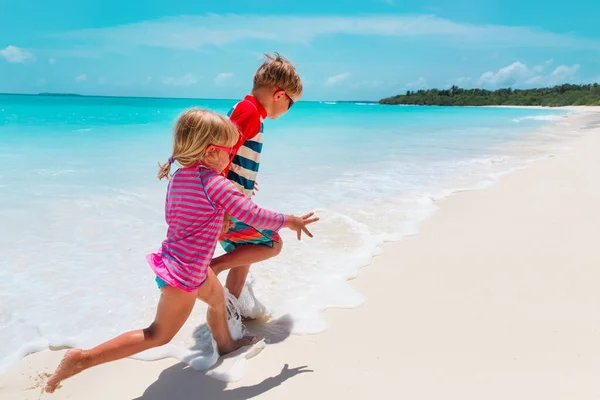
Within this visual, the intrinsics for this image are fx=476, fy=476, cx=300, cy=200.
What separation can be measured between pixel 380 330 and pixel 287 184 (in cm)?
431

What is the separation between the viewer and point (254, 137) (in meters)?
2.34

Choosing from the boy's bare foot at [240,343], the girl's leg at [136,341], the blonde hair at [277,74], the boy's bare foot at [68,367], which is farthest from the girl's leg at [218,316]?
the blonde hair at [277,74]

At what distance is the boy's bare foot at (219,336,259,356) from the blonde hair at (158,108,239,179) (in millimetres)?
943

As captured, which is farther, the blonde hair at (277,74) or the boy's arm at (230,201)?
the blonde hair at (277,74)

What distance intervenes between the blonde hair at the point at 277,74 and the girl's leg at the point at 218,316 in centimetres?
98

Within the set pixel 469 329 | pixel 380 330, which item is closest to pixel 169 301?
pixel 380 330

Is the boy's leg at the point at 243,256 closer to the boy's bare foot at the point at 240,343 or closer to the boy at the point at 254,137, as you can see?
Answer: the boy at the point at 254,137

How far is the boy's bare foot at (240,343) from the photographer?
7.56 feet

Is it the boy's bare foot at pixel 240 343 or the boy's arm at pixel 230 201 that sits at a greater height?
the boy's arm at pixel 230 201

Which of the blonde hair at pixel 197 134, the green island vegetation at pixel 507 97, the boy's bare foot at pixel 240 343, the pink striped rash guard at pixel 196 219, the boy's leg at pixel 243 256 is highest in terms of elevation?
the green island vegetation at pixel 507 97

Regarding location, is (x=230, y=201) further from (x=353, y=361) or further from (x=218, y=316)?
(x=353, y=361)

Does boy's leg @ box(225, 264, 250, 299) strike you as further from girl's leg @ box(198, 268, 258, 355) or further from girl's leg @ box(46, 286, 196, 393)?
girl's leg @ box(46, 286, 196, 393)

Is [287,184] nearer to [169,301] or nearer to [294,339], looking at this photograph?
[294,339]

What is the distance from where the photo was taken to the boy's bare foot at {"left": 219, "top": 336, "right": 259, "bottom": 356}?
2.30 m
